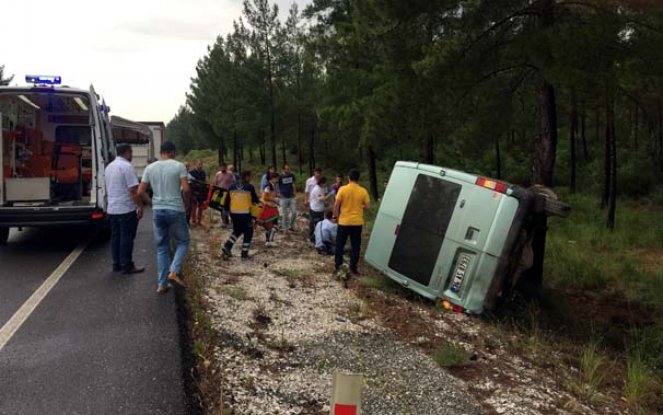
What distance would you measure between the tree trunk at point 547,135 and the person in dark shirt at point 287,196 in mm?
5520

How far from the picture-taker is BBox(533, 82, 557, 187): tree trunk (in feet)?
31.2

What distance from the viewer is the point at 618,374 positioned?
215 inches

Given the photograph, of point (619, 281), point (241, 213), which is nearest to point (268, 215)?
point (241, 213)

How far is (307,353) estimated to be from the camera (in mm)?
4863

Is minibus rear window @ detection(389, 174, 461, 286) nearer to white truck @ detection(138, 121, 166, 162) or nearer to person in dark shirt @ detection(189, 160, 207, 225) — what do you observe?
person in dark shirt @ detection(189, 160, 207, 225)

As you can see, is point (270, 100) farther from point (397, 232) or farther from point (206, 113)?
point (397, 232)

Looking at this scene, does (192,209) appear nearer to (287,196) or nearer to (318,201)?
(287,196)

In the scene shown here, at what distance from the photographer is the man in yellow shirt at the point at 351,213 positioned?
329 inches

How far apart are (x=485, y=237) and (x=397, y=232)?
1.51 metres

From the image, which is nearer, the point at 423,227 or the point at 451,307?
the point at 451,307

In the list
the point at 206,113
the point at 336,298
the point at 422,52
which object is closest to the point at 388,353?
the point at 336,298

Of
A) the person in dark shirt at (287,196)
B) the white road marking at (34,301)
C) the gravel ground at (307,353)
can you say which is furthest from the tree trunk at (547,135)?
the white road marking at (34,301)

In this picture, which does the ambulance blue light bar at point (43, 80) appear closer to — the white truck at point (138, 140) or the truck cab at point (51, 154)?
the truck cab at point (51, 154)

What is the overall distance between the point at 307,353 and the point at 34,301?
3.22 metres
